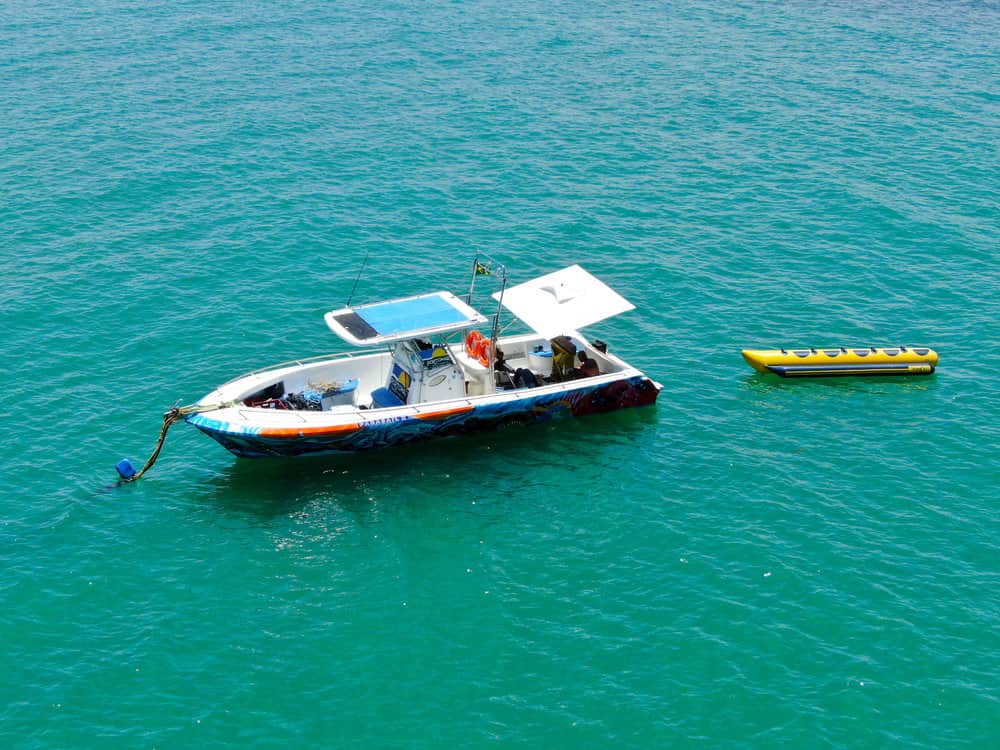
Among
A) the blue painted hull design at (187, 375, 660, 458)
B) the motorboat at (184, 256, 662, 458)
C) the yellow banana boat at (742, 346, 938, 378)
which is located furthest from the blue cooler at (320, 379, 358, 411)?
the yellow banana boat at (742, 346, 938, 378)

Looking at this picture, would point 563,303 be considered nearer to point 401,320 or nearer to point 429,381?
point 429,381

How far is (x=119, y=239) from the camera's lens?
59938 mm

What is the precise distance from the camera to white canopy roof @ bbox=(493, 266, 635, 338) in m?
45.0

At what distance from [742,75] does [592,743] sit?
67.4 meters

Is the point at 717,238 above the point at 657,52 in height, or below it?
below

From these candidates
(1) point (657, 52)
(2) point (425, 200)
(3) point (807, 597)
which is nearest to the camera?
(3) point (807, 597)

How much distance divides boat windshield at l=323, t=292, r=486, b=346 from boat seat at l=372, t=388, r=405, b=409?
3.04m

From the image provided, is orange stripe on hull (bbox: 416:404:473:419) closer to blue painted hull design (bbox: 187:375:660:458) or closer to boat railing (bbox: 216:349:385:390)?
blue painted hull design (bbox: 187:375:660:458)

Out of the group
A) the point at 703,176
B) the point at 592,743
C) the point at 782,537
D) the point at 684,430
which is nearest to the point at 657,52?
the point at 703,176

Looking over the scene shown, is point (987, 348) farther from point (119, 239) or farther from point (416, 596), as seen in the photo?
point (119, 239)

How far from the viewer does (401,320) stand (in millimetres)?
43250

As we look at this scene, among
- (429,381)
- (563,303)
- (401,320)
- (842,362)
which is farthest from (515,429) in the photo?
(842,362)

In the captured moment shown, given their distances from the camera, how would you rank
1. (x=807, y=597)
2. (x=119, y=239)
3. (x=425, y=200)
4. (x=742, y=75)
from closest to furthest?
1. (x=807, y=597)
2. (x=119, y=239)
3. (x=425, y=200)
4. (x=742, y=75)

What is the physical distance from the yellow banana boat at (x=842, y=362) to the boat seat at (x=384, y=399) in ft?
53.4
